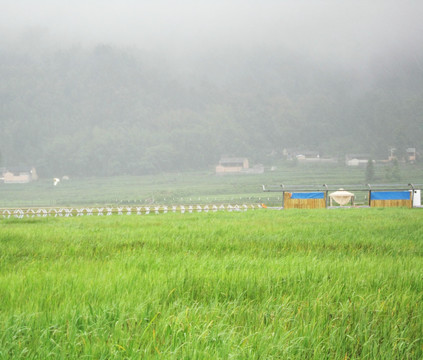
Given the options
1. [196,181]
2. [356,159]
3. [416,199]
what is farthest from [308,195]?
[356,159]

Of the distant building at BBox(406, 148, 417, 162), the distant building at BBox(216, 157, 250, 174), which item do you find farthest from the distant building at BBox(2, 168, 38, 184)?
the distant building at BBox(406, 148, 417, 162)

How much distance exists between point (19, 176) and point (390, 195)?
528 feet

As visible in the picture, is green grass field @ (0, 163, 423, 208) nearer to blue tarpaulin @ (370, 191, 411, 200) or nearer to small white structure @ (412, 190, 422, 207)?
small white structure @ (412, 190, 422, 207)

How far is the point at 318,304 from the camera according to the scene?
2.68m

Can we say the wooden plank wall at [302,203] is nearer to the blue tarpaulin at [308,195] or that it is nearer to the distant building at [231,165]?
the blue tarpaulin at [308,195]

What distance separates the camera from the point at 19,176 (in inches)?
6112

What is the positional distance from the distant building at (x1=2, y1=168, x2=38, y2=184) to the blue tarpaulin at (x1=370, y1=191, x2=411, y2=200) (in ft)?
511

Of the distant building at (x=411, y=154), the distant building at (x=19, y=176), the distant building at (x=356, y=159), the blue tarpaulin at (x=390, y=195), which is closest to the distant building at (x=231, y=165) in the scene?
the distant building at (x=356, y=159)

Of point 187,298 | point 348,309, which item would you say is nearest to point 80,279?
point 187,298

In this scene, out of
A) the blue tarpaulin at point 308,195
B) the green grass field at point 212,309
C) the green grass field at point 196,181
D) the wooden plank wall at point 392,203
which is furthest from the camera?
the green grass field at point 196,181

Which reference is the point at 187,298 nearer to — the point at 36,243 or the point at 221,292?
the point at 221,292

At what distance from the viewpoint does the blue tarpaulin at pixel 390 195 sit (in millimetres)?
22625

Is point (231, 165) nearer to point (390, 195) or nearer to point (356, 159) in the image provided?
point (356, 159)

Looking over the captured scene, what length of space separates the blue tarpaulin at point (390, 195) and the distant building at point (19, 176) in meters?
156
